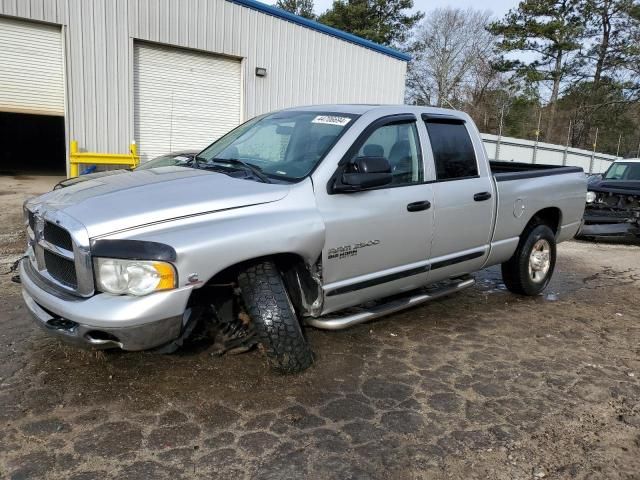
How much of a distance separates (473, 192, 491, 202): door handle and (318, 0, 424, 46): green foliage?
3418 centimetres

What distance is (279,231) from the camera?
3312 millimetres

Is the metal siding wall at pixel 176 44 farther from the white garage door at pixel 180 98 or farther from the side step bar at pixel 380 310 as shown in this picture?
the side step bar at pixel 380 310

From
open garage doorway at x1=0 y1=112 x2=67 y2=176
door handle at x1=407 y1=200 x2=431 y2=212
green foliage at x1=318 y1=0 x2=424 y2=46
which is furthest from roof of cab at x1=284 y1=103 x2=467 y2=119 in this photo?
green foliage at x1=318 y1=0 x2=424 y2=46

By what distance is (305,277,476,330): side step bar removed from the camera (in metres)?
3.71

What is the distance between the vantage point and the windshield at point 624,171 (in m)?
11.0

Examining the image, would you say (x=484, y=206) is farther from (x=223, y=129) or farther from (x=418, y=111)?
(x=223, y=129)

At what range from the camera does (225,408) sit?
3.23 metres

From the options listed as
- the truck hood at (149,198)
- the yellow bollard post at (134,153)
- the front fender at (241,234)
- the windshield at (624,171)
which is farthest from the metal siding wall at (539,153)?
the truck hood at (149,198)

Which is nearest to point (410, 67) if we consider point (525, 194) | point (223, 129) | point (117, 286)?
point (223, 129)

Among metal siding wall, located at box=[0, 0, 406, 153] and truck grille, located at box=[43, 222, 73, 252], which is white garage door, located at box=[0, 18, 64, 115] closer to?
metal siding wall, located at box=[0, 0, 406, 153]

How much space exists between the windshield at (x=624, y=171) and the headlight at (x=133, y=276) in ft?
35.6

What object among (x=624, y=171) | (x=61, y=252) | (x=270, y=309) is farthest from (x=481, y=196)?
(x=624, y=171)

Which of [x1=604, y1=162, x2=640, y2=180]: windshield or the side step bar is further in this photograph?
[x1=604, y1=162, x2=640, y2=180]: windshield

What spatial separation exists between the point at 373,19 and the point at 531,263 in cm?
3612
